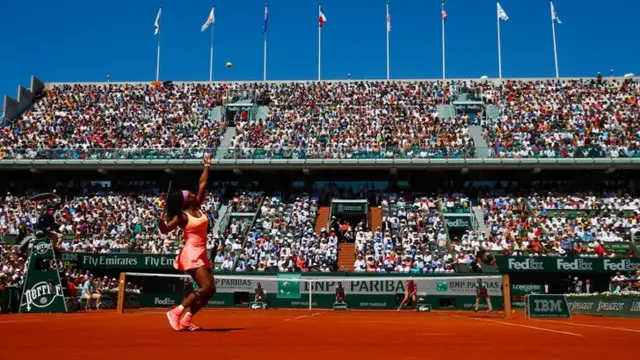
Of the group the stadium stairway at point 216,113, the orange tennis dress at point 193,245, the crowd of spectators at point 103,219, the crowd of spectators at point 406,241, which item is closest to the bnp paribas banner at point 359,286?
the crowd of spectators at point 406,241

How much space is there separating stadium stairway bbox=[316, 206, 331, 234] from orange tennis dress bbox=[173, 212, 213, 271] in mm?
28712

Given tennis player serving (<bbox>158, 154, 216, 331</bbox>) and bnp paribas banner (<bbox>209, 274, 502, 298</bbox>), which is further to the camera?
bnp paribas banner (<bbox>209, 274, 502, 298</bbox>)

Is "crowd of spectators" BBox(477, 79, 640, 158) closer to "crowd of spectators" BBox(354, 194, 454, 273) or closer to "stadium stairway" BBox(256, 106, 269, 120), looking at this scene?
"crowd of spectators" BBox(354, 194, 454, 273)

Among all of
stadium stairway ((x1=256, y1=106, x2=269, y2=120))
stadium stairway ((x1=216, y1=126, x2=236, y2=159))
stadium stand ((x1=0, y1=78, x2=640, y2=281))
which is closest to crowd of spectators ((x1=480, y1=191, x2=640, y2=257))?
stadium stand ((x1=0, y1=78, x2=640, y2=281))

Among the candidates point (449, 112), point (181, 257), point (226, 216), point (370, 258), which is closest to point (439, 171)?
point (449, 112)

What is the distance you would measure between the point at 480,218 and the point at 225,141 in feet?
60.4

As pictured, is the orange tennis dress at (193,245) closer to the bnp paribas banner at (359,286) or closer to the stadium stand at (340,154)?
the bnp paribas banner at (359,286)

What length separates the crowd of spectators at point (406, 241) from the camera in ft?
102

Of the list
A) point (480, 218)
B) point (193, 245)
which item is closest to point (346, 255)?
point (480, 218)

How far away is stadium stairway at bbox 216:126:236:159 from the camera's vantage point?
3938 cm

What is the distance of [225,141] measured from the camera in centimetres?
4291

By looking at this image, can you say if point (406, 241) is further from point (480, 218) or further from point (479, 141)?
point (479, 141)

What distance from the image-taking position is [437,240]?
33656 mm

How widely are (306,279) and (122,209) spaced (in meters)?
16.3
